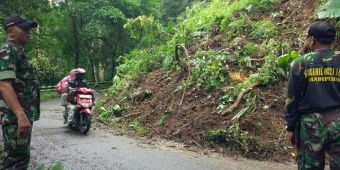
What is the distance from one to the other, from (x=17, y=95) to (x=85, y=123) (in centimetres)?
623

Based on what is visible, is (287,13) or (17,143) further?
(287,13)

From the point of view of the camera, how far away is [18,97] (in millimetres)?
4660

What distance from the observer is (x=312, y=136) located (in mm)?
4113

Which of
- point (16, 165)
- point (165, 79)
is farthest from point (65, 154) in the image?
point (165, 79)

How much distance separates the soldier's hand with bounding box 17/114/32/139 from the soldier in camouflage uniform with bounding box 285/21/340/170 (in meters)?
2.59

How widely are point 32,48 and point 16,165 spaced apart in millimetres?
20620

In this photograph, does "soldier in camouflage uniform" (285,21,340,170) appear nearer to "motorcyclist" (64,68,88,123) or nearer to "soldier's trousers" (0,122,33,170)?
"soldier's trousers" (0,122,33,170)

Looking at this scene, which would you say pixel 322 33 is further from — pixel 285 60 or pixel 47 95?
pixel 47 95

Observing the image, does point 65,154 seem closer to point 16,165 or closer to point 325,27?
point 16,165

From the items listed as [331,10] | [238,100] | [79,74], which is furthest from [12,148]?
[79,74]

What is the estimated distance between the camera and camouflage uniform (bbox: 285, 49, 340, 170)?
4.06 metres

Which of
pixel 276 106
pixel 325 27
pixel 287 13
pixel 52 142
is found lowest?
pixel 52 142

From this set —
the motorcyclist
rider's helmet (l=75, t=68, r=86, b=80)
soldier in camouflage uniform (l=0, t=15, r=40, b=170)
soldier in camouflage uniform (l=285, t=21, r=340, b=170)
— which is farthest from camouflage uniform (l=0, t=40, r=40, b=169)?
rider's helmet (l=75, t=68, r=86, b=80)

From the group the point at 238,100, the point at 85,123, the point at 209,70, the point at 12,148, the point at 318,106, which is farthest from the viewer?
the point at 209,70
